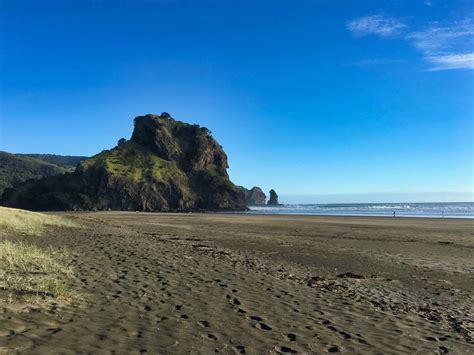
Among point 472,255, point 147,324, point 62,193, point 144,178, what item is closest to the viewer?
point 147,324

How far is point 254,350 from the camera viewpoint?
6.69 m

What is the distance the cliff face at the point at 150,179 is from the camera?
406 feet

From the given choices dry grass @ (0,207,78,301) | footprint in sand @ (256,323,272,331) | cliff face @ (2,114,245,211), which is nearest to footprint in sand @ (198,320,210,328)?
footprint in sand @ (256,323,272,331)

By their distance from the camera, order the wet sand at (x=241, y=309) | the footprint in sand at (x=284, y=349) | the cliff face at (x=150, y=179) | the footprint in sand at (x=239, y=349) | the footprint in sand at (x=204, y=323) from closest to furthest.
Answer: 1. the footprint in sand at (x=239, y=349)
2. the footprint in sand at (x=284, y=349)
3. the wet sand at (x=241, y=309)
4. the footprint in sand at (x=204, y=323)
5. the cliff face at (x=150, y=179)

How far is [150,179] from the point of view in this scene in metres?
137

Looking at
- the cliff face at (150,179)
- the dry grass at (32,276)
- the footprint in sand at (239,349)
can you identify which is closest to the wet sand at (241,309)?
the footprint in sand at (239,349)

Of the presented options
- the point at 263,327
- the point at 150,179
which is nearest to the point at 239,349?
the point at 263,327

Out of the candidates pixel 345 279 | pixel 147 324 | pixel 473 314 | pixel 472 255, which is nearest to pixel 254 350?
pixel 147 324

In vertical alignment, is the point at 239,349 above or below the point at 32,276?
below

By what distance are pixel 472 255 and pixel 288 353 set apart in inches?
813

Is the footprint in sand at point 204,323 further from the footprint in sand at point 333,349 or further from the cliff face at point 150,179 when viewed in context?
the cliff face at point 150,179

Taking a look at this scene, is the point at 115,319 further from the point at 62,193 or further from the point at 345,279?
the point at 62,193

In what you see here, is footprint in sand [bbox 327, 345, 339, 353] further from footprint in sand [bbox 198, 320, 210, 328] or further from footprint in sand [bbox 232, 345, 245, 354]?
footprint in sand [bbox 198, 320, 210, 328]

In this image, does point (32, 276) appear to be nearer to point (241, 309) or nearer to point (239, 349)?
point (241, 309)
